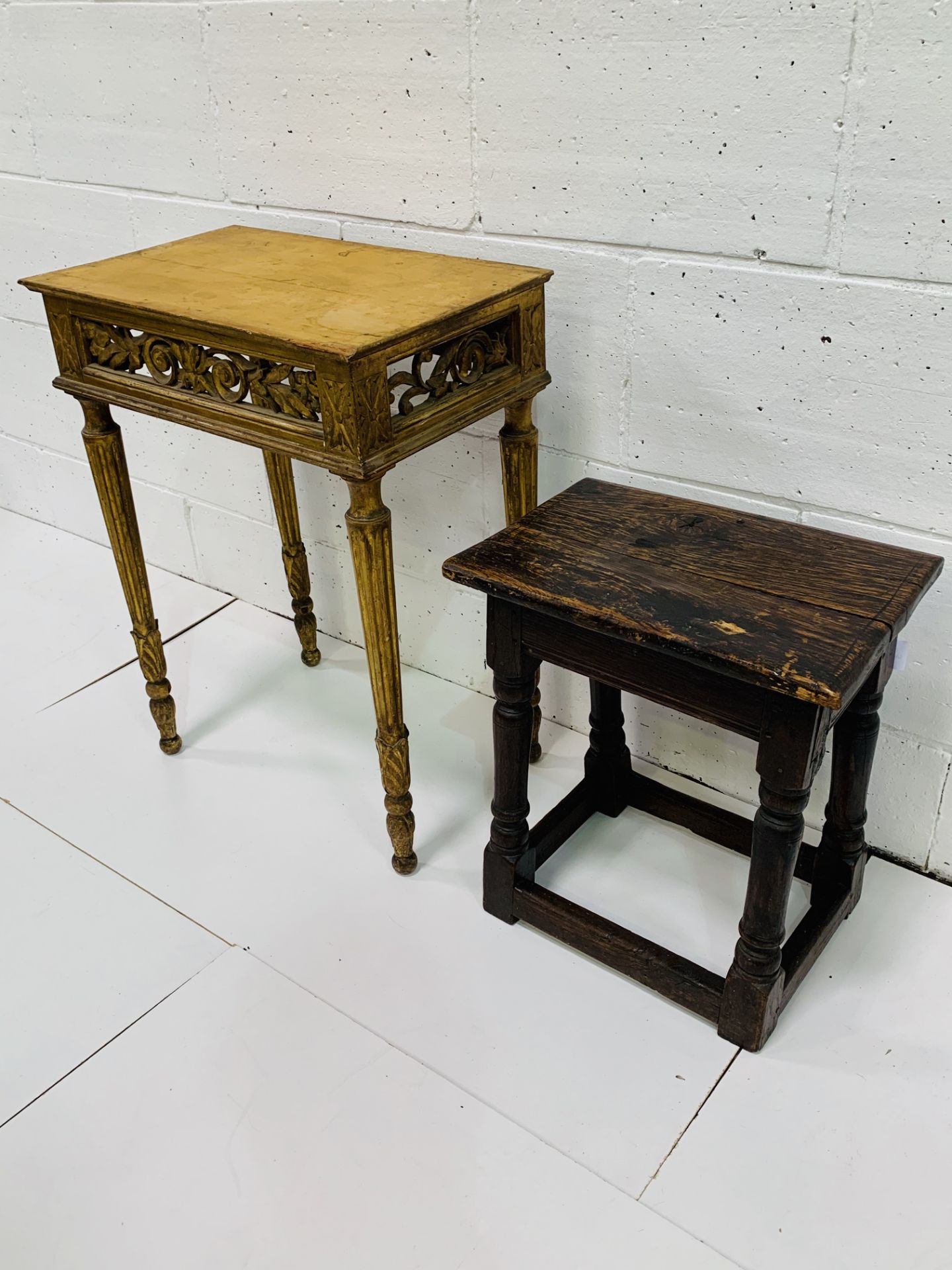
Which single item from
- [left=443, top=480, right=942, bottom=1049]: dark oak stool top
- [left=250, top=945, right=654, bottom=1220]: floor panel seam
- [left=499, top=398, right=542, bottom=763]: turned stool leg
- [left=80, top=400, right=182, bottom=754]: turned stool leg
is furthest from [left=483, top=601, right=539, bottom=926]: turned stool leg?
[left=80, top=400, right=182, bottom=754]: turned stool leg

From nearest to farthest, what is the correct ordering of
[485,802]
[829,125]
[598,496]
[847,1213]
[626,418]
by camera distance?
[847,1213], [829,125], [598,496], [626,418], [485,802]

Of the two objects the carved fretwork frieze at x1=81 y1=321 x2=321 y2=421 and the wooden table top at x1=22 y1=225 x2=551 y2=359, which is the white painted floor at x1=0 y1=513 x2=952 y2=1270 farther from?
the wooden table top at x1=22 y1=225 x2=551 y2=359

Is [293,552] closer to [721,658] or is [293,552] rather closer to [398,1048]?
[398,1048]

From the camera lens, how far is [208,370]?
1.57 meters

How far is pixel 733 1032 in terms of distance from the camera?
1504 millimetres

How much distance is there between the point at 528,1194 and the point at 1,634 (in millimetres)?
1823

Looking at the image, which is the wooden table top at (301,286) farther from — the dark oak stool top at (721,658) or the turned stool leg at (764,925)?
the turned stool leg at (764,925)

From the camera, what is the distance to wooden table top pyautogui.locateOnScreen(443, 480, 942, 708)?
125 cm

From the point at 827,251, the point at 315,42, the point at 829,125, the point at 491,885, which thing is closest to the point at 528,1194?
the point at 491,885

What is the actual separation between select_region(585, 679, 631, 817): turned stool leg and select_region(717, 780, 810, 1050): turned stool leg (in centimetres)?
44

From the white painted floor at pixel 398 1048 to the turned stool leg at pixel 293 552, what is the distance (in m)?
0.28

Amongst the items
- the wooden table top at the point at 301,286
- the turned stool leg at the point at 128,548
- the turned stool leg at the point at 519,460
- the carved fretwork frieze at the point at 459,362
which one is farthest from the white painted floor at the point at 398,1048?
the wooden table top at the point at 301,286

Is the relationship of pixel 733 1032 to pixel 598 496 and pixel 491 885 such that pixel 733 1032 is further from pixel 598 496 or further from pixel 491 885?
pixel 598 496

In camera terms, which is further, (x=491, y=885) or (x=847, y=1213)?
(x=491, y=885)
